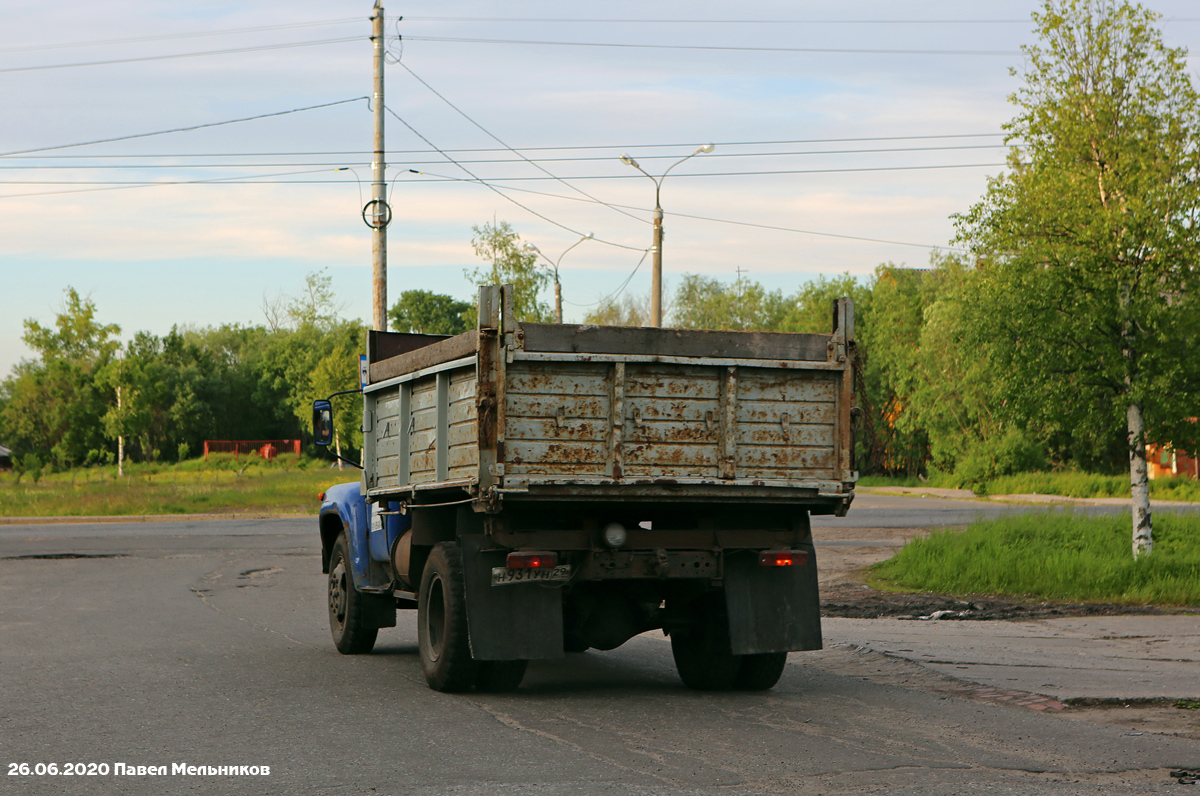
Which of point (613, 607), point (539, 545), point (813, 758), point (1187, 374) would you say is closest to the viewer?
point (813, 758)

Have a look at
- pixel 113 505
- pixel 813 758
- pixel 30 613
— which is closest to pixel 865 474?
pixel 113 505

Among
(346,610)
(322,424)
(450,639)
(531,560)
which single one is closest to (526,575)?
(531,560)

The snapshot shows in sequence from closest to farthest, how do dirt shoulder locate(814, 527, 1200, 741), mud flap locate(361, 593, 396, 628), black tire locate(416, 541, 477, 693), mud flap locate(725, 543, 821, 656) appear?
dirt shoulder locate(814, 527, 1200, 741) < black tire locate(416, 541, 477, 693) < mud flap locate(725, 543, 821, 656) < mud flap locate(361, 593, 396, 628)

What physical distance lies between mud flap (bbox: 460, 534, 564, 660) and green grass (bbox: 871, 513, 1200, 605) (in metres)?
8.63

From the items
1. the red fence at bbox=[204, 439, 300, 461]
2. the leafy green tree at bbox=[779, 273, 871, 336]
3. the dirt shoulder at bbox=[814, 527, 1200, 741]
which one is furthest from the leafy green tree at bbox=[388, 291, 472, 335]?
the dirt shoulder at bbox=[814, 527, 1200, 741]

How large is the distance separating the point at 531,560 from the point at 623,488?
→ 29.2 inches

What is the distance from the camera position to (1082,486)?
122 feet

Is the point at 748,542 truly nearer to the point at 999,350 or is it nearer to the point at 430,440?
the point at 430,440

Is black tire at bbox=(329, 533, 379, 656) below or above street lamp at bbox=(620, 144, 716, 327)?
below

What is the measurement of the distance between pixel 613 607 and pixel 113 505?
1146 inches

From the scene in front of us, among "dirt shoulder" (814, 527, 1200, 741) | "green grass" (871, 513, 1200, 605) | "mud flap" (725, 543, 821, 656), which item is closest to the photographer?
"dirt shoulder" (814, 527, 1200, 741)

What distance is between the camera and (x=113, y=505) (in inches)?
1339

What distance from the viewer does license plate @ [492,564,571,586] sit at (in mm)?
7723

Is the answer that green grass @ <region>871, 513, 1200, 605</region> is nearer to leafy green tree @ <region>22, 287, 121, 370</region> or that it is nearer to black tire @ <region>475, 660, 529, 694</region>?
black tire @ <region>475, 660, 529, 694</region>
